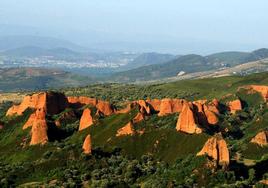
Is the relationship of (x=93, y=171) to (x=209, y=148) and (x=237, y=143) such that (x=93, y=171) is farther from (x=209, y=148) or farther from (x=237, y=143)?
(x=237, y=143)

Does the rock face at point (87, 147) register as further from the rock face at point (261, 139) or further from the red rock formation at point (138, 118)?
the rock face at point (261, 139)

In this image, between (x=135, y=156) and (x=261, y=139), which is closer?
(x=135, y=156)

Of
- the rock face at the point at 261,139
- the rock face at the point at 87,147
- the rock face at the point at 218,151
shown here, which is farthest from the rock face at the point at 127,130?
the rock face at the point at 261,139

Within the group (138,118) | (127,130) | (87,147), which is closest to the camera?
(87,147)

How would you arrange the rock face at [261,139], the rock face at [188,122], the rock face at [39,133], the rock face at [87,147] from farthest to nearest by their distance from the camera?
the rock face at [39,133]
the rock face at [261,139]
the rock face at [188,122]
the rock face at [87,147]

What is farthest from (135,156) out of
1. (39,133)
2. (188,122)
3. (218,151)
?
(39,133)

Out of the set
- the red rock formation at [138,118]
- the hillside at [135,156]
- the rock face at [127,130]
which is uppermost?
the red rock formation at [138,118]

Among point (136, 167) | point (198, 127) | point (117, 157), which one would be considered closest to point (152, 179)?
point (136, 167)

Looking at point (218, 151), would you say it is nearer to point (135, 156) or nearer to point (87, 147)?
point (135, 156)

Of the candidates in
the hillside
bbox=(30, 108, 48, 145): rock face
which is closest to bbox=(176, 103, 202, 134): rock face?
the hillside
